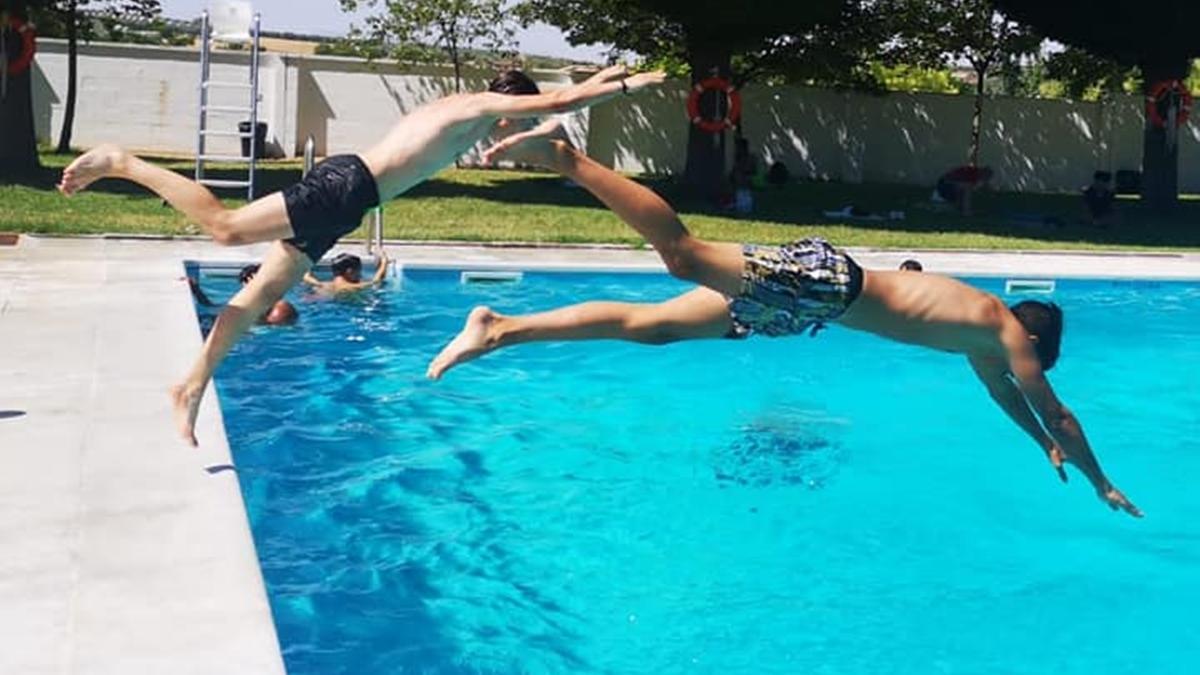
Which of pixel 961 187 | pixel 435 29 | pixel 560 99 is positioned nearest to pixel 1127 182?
pixel 961 187

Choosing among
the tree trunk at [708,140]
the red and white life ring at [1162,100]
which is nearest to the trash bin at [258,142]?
the tree trunk at [708,140]

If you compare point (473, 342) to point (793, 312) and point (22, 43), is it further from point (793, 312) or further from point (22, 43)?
point (22, 43)

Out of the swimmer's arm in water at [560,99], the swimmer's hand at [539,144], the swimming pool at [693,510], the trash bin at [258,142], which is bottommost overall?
the swimming pool at [693,510]

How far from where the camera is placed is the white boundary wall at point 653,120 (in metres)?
26.3

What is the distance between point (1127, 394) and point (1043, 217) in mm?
10600

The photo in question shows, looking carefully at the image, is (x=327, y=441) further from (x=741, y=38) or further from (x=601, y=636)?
(x=741, y=38)

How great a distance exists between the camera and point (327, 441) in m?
8.24

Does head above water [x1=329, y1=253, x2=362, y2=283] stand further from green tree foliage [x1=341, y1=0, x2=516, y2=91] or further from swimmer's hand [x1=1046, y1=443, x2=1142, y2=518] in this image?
green tree foliage [x1=341, y1=0, x2=516, y2=91]

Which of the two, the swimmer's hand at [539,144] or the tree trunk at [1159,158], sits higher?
the tree trunk at [1159,158]

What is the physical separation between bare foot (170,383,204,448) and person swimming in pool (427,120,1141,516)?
1.13 meters

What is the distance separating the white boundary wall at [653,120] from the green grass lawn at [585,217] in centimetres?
234

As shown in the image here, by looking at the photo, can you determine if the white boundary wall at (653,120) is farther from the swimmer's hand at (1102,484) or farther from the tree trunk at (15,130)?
the swimmer's hand at (1102,484)

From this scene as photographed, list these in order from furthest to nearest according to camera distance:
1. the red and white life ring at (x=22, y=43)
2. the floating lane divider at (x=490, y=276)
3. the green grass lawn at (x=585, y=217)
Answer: the red and white life ring at (x=22, y=43) < the green grass lawn at (x=585, y=217) < the floating lane divider at (x=490, y=276)

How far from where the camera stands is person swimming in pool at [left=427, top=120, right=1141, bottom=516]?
527 centimetres
